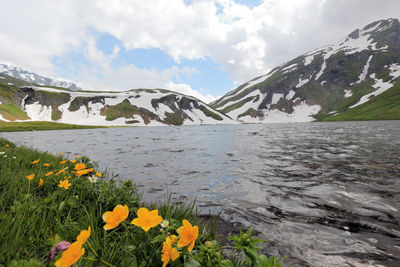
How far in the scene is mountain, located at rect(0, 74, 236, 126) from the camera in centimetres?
11913

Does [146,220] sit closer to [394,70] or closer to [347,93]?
[347,93]

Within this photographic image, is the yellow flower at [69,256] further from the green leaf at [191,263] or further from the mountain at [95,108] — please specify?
the mountain at [95,108]

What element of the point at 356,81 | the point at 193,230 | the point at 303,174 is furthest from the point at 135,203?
the point at 356,81

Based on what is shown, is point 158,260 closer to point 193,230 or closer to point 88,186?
point 193,230

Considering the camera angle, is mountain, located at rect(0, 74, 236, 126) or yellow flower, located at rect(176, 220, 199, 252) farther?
mountain, located at rect(0, 74, 236, 126)

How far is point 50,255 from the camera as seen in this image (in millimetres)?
1142

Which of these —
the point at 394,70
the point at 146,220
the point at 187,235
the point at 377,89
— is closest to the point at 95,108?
the point at 146,220

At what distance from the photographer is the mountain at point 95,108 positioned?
119m

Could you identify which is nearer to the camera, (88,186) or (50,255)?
(50,255)

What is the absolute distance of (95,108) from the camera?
14088cm

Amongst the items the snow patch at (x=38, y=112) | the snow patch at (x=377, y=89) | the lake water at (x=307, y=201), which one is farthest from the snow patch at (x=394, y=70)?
the snow patch at (x=38, y=112)

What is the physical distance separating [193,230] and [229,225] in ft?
11.5

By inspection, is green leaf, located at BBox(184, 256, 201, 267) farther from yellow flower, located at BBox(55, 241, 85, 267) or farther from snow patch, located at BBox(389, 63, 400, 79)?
snow patch, located at BBox(389, 63, 400, 79)

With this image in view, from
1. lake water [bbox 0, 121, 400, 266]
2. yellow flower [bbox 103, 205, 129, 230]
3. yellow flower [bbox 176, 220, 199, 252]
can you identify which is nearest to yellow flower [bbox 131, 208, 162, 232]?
yellow flower [bbox 103, 205, 129, 230]
